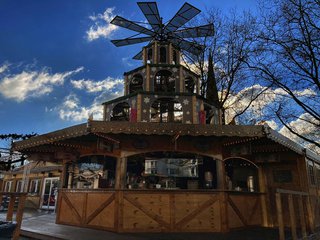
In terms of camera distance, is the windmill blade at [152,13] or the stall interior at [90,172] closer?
the stall interior at [90,172]

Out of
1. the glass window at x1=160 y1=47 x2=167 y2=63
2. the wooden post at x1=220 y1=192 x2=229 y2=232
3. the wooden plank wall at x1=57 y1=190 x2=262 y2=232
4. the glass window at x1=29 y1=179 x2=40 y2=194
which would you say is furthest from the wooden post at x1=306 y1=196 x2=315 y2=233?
the glass window at x1=29 y1=179 x2=40 y2=194

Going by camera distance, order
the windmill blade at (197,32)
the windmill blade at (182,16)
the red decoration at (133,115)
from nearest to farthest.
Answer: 1. the red decoration at (133,115)
2. the windmill blade at (182,16)
3. the windmill blade at (197,32)

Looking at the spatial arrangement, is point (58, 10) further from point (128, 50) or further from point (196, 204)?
point (196, 204)

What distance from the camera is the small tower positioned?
33.1ft

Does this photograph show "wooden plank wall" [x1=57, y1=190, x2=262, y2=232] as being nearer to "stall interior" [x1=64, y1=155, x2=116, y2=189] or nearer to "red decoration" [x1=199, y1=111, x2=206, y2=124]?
"stall interior" [x1=64, y1=155, x2=116, y2=189]

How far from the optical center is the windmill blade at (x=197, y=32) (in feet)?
38.8

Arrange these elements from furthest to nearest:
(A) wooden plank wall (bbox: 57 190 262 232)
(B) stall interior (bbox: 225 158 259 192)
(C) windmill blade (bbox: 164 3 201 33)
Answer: (C) windmill blade (bbox: 164 3 201 33) → (B) stall interior (bbox: 225 158 259 192) → (A) wooden plank wall (bbox: 57 190 262 232)

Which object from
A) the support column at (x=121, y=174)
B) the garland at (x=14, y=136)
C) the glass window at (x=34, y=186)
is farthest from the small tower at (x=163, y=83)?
the garland at (x=14, y=136)

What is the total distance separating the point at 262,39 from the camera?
1121cm

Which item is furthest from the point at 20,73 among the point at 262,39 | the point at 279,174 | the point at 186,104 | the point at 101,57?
the point at 279,174

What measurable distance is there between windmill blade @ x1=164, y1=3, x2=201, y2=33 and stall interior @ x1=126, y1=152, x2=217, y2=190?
A: 20.2ft

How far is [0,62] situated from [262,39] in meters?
16.1

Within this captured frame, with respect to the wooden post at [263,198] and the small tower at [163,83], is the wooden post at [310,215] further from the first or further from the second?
the small tower at [163,83]

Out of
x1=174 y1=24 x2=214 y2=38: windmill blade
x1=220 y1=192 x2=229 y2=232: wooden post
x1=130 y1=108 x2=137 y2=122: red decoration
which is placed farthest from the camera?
x1=174 y1=24 x2=214 y2=38: windmill blade
